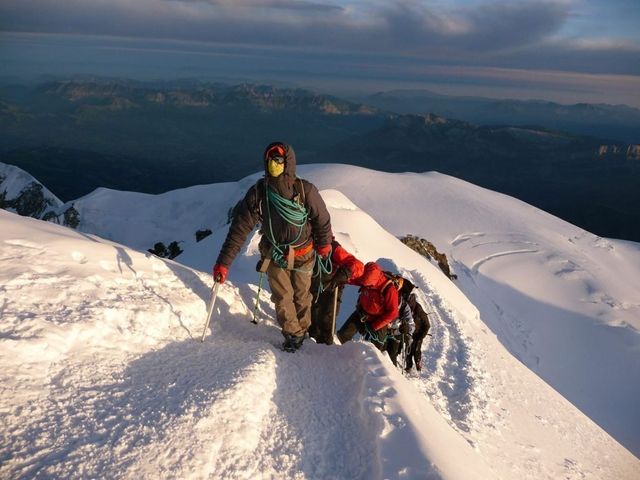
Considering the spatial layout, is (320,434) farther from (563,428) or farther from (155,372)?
(563,428)

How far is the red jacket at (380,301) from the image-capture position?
8.13 metres

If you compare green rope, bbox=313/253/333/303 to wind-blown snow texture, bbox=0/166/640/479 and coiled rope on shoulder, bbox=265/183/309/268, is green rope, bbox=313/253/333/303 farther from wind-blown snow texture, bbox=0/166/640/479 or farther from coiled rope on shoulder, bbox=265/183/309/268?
wind-blown snow texture, bbox=0/166/640/479

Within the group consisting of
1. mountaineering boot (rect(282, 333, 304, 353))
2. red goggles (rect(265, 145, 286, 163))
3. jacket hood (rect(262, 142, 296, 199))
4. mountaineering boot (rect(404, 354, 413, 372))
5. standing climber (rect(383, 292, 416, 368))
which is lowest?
mountaineering boot (rect(404, 354, 413, 372))

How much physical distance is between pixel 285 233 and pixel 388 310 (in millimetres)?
2676

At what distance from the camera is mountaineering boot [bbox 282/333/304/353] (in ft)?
22.3

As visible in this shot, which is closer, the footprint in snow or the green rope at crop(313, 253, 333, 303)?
the footprint in snow

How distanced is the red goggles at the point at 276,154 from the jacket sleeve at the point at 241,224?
2.11 ft

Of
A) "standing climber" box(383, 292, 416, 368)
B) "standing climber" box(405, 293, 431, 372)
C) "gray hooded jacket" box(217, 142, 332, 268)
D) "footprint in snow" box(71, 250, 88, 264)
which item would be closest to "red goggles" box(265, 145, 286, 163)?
"gray hooded jacket" box(217, 142, 332, 268)

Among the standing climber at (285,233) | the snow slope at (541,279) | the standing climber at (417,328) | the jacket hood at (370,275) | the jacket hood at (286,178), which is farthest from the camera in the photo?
the snow slope at (541,279)

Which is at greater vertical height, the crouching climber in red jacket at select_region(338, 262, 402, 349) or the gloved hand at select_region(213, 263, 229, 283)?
the gloved hand at select_region(213, 263, 229, 283)

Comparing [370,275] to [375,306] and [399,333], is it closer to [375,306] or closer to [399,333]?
[375,306]

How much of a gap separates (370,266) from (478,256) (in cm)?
2823

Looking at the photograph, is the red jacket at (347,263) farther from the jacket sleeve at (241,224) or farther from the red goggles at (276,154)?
the red goggles at (276,154)

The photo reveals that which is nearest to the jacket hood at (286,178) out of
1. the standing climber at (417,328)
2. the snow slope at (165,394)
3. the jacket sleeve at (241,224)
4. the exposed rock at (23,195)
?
the jacket sleeve at (241,224)
